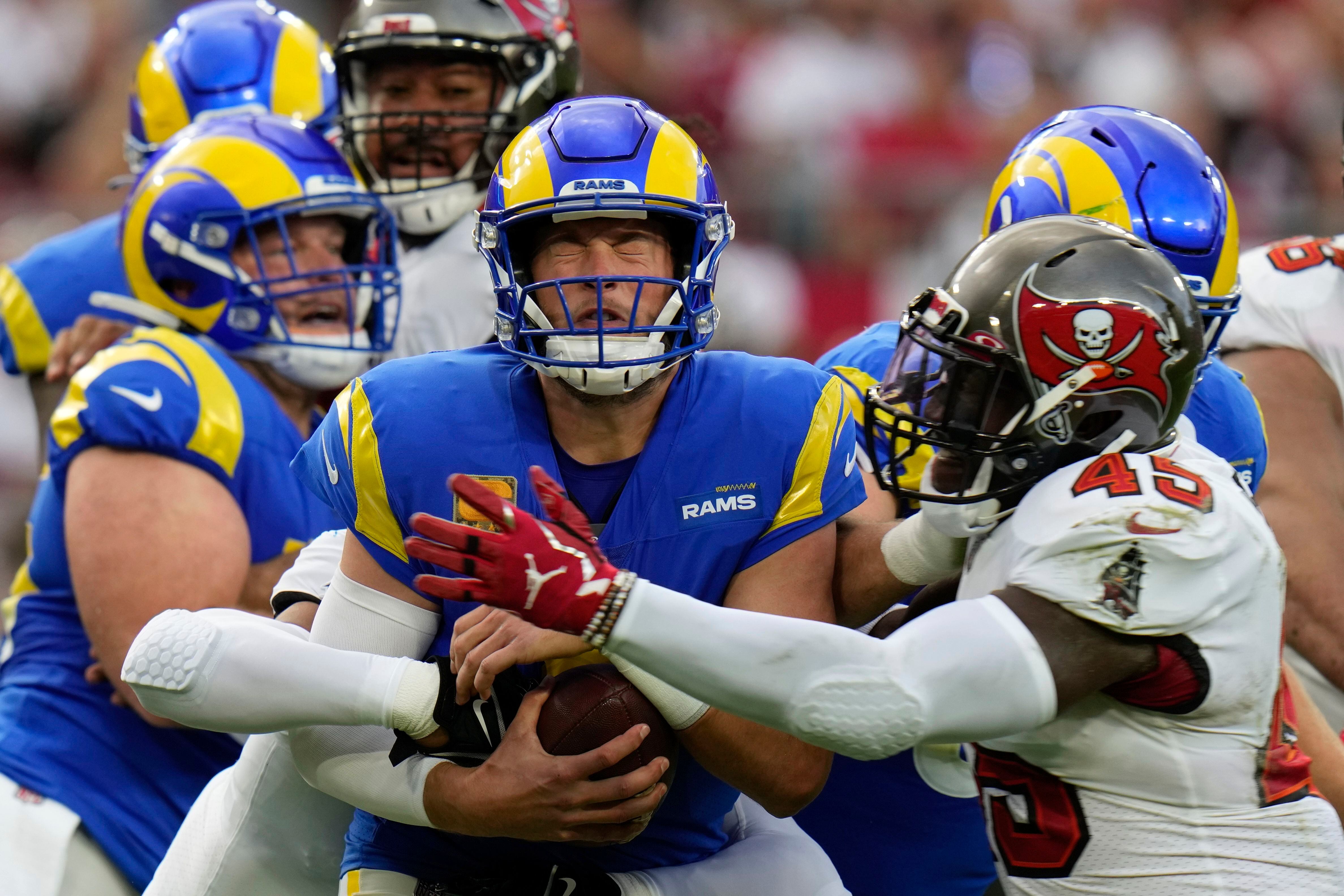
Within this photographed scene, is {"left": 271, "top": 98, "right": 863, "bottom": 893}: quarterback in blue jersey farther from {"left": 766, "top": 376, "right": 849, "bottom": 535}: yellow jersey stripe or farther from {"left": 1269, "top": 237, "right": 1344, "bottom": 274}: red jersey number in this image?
{"left": 1269, "top": 237, "right": 1344, "bottom": 274}: red jersey number

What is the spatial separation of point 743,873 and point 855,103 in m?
6.70

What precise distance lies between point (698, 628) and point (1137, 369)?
777mm

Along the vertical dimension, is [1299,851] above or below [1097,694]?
below

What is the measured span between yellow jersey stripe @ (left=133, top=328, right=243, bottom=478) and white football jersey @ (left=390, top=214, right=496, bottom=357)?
1.67ft

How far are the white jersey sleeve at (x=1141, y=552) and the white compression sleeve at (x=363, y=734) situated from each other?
3.01ft

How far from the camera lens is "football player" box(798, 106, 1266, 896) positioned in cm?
286

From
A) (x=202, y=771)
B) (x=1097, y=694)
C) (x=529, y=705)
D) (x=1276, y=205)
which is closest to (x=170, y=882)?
(x=202, y=771)

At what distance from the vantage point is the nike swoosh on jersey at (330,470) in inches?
92.2

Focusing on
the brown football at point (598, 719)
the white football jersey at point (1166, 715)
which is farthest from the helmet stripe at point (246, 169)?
the white football jersey at point (1166, 715)

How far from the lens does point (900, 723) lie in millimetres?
1967

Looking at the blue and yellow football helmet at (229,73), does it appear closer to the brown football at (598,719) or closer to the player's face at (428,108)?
the player's face at (428,108)

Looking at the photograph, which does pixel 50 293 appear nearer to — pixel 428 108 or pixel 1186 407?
pixel 428 108

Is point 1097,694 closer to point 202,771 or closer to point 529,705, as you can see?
point 529,705

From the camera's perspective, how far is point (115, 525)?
3.00 meters
